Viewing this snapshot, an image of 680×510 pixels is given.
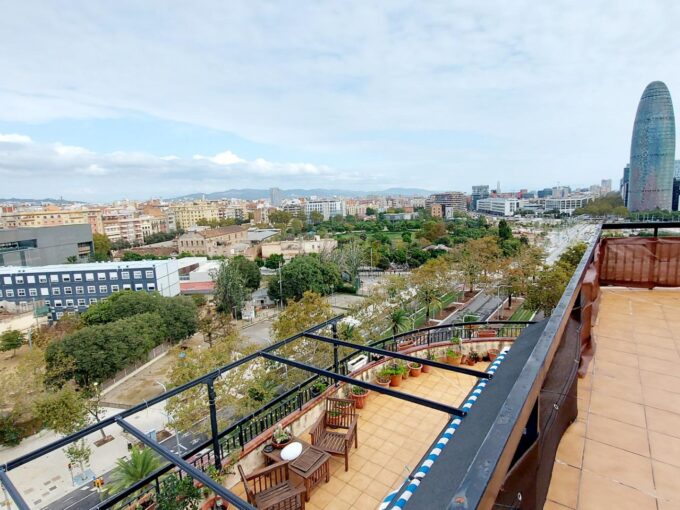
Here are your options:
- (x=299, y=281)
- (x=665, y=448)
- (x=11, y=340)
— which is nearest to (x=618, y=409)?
(x=665, y=448)

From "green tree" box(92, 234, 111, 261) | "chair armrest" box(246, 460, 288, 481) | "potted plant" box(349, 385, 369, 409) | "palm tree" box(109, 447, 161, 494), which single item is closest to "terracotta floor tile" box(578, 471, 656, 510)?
"chair armrest" box(246, 460, 288, 481)

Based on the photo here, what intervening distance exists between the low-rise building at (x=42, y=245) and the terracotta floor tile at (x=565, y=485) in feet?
181

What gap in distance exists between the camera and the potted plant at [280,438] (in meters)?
4.50

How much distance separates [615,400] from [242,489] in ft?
12.9

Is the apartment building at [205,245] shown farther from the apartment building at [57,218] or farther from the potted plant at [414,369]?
the potted plant at [414,369]

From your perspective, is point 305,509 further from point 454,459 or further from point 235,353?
point 235,353

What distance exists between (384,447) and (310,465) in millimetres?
1293

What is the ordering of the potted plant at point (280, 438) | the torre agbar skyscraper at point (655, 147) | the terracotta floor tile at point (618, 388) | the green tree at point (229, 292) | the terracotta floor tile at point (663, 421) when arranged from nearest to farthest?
1. the terracotta floor tile at point (663, 421)
2. the terracotta floor tile at point (618, 388)
3. the potted plant at point (280, 438)
4. the green tree at point (229, 292)
5. the torre agbar skyscraper at point (655, 147)

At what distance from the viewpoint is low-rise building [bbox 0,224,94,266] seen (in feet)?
139

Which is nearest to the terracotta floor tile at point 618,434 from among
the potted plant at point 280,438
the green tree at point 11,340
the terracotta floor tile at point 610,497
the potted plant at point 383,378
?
the terracotta floor tile at point 610,497

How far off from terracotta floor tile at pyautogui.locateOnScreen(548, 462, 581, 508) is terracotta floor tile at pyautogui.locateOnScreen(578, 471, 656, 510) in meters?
0.02

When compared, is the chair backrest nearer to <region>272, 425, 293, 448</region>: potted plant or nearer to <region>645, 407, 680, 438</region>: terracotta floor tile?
<region>272, 425, 293, 448</region>: potted plant

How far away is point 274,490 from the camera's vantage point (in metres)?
3.80

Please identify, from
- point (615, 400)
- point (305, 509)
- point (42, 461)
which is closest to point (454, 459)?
point (615, 400)
